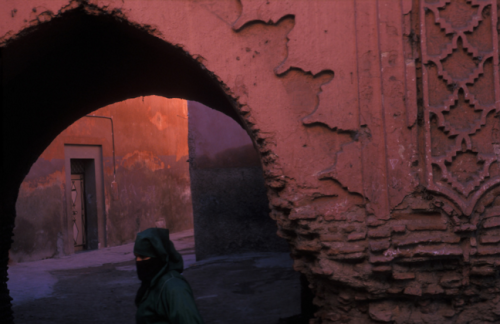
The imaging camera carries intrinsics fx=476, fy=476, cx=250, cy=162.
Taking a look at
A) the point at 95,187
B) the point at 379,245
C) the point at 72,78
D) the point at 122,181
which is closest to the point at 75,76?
the point at 72,78

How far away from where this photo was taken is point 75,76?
4.36 metres

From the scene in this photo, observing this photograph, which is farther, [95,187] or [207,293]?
[95,187]

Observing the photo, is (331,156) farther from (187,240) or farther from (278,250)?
(187,240)

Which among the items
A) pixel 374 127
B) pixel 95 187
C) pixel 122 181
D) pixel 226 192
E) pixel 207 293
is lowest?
pixel 207 293

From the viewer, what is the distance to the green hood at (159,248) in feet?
7.72

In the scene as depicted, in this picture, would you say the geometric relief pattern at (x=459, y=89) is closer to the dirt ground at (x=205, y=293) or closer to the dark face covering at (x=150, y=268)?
the dark face covering at (x=150, y=268)

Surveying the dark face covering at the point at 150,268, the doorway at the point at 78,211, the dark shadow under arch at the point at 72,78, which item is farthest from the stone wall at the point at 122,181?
the dark face covering at the point at 150,268

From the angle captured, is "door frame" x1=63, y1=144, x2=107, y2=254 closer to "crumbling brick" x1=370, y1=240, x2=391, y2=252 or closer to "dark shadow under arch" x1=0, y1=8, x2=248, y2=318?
"dark shadow under arch" x1=0, y1=8, x2=248, y2=318

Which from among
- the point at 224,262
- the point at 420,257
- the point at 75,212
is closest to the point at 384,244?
the point at 420,257

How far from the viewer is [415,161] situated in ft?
9.91

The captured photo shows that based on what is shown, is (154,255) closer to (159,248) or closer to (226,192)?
(159,248)

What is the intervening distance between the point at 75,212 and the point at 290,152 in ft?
32.0

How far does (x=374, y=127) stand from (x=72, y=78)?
2826 millimetres

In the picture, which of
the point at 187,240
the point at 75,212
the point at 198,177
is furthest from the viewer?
the point at 187,240
